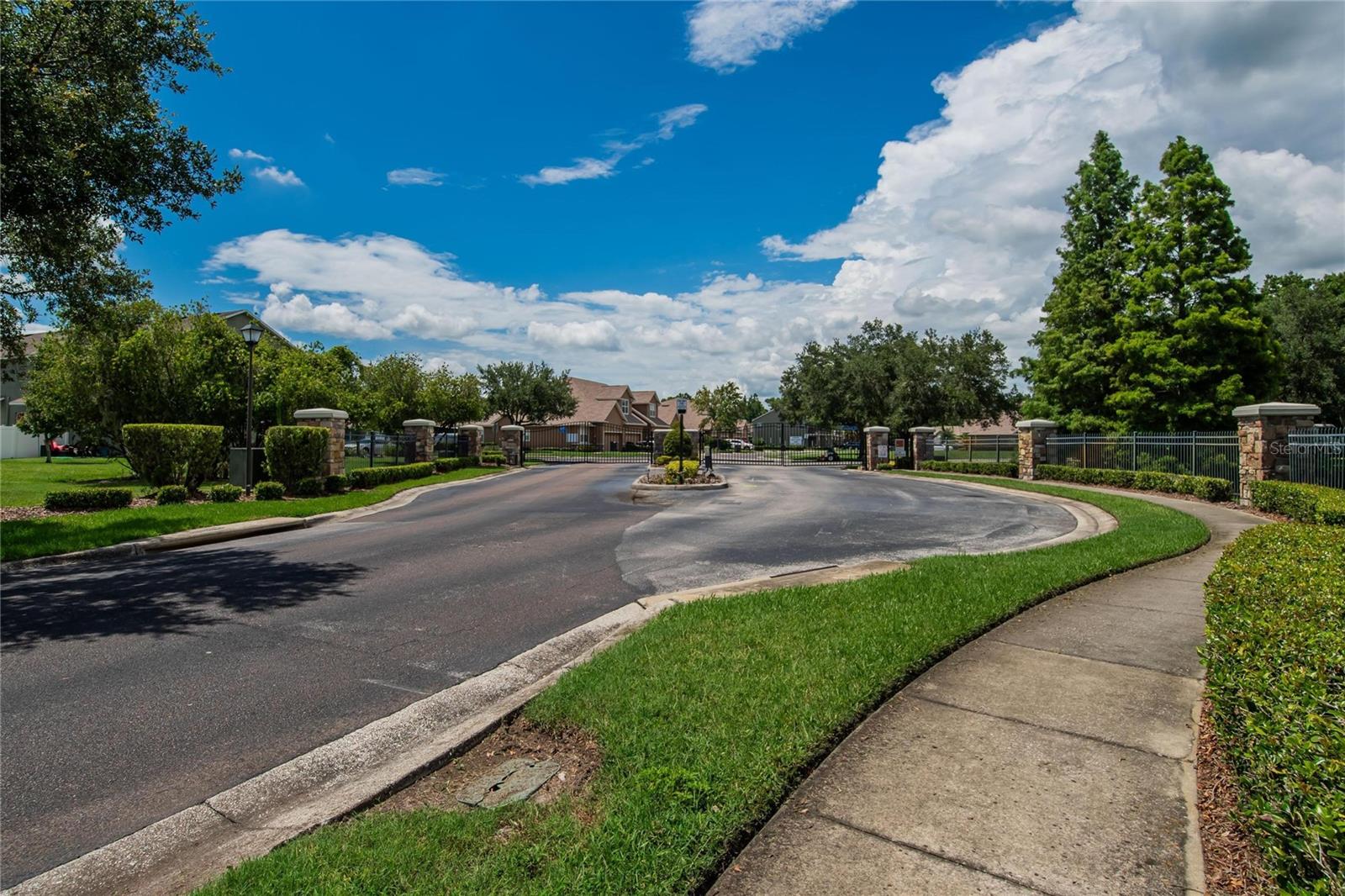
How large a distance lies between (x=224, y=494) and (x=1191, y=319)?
27732mm

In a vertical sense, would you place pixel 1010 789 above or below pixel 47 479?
below

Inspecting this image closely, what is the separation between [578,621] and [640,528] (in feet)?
19.0

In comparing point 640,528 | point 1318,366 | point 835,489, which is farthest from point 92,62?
point 1318,366

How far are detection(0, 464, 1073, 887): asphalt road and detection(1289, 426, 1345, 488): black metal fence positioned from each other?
5258 millimetres

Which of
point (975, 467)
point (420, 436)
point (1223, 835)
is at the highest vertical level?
point (420, 436)

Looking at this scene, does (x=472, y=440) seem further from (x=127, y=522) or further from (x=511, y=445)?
(x=127, y=522)

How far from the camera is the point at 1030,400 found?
1202 inches

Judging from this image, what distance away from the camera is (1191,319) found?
72.8 feet

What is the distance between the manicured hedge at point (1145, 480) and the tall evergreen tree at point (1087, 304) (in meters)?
4.42

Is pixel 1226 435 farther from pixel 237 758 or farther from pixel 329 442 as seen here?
pixel 329 442

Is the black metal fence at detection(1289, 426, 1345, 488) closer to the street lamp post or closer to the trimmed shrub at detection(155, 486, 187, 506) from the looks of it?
the street lamp post

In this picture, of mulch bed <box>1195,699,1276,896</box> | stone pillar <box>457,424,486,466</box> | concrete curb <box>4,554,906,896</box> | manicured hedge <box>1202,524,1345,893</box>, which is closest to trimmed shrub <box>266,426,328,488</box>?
stone pillar <box>457,424,486,466</box>

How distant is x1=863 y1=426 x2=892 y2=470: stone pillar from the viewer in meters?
31.8

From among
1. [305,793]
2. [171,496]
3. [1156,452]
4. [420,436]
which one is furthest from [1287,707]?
[420,436]
